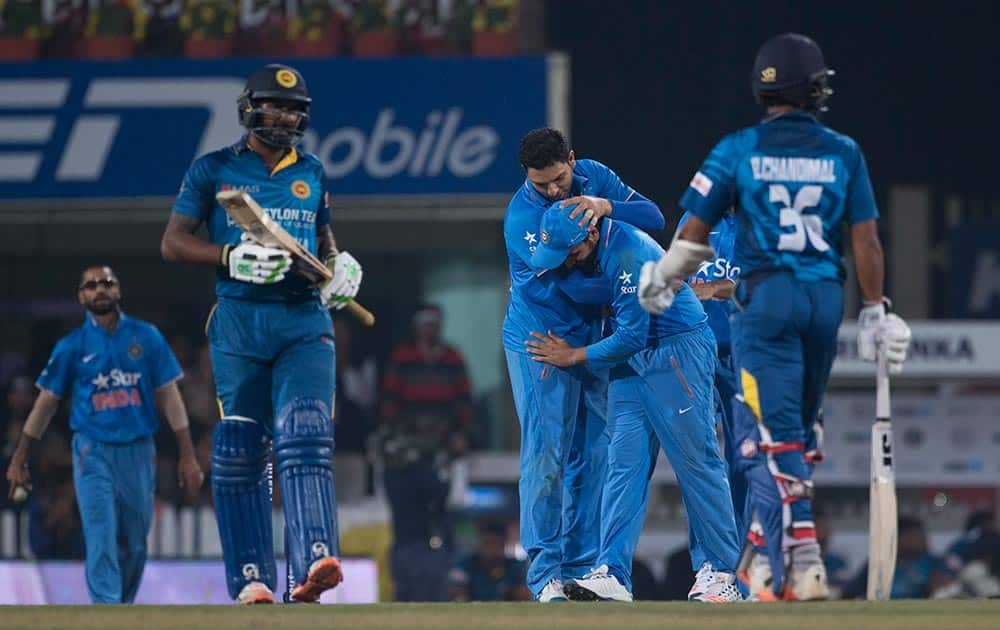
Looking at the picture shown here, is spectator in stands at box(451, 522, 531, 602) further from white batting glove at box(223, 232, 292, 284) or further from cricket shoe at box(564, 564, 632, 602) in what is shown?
white batting glove at box(223, 232, 292, 284)

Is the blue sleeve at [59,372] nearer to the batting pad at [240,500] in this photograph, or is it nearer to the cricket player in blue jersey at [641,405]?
the batting pad at [240,500]

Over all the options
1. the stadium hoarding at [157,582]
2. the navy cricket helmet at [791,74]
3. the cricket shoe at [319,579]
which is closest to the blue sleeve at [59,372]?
the stadium hoarding at [157,582]

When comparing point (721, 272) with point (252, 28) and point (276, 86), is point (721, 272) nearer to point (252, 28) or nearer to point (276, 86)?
point (276, 86)

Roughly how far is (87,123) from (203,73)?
3.14 ft

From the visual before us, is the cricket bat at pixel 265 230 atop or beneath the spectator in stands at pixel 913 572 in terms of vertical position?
atop

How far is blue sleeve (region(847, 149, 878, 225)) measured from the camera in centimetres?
652

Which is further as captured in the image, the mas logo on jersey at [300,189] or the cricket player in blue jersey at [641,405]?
the cricket player in blue jersey at [641,405]

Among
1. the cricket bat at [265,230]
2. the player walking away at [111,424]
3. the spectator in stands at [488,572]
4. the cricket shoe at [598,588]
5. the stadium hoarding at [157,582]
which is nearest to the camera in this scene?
the cricket bat at [265,230]

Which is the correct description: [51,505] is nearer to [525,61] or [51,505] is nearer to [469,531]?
[469,531]

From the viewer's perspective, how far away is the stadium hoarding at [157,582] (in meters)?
12.1

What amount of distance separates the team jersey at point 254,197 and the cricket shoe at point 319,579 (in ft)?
3.26

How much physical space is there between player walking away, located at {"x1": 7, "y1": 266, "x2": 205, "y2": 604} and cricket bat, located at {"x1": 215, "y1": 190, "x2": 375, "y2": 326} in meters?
3.78

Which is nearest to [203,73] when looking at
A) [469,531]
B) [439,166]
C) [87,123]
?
[87,123]

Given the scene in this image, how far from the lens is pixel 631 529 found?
7.48 m
